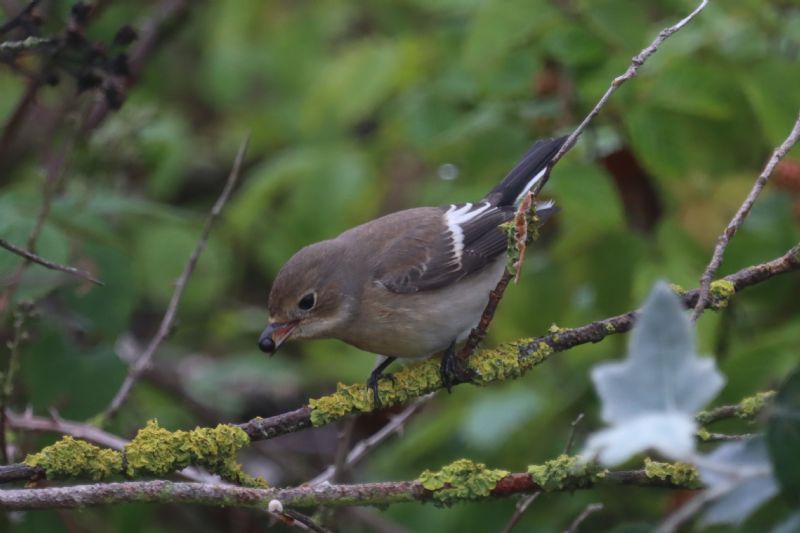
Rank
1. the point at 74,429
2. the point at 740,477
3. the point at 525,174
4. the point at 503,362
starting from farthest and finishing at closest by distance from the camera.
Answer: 1. the point at 525,174
2. the point at 74,429
3. the point at 503,362
4. the point at 740,477

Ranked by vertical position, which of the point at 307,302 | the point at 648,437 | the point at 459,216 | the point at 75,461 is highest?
the point at 459,216

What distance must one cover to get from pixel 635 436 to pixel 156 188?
13.6 feet

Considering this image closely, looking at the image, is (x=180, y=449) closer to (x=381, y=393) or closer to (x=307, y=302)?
(x=381, y=393)

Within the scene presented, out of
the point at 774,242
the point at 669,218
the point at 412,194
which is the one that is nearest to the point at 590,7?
the point at 669,218

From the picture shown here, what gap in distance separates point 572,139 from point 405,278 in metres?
1.64

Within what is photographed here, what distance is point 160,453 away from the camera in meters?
2.38

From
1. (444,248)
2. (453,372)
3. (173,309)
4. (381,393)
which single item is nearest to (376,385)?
(381,393)

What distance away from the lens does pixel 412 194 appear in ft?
20.7

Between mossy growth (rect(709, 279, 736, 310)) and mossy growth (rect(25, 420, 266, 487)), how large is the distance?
3.83ft

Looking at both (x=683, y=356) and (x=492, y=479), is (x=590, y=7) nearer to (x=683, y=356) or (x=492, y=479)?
(x=492, y=479)

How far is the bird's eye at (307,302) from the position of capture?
3.67m

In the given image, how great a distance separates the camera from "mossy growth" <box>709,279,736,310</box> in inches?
98.0

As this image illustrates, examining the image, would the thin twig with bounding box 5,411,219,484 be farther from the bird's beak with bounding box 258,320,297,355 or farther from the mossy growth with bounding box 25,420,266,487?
the bird's beak with bounding box 258,320,297,355

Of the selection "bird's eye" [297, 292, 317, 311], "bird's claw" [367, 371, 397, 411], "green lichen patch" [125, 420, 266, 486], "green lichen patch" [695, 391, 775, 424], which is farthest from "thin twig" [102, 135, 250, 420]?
"green lichen patch" [695, 391, 775, 424]
